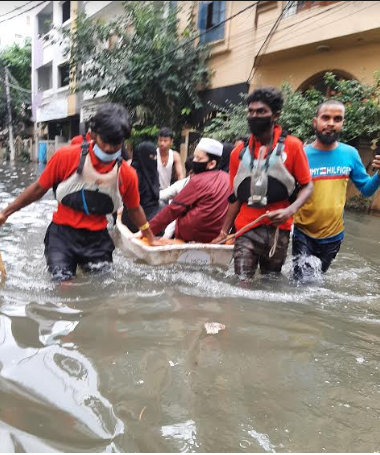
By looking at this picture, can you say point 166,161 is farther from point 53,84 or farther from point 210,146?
point 210,146

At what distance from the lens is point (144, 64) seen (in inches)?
369

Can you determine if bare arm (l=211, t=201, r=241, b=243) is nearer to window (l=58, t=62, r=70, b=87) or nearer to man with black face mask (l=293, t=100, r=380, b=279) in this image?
man with black face mask (l=293, t=100, r=380, b=279)

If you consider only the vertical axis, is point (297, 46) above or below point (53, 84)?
above

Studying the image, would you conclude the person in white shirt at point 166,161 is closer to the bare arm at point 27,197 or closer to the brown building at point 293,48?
the brown building at point 293,48

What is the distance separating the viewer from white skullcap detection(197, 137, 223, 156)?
12.8 ft

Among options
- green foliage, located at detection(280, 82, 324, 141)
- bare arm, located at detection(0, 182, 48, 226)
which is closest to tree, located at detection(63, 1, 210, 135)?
bare arm, located at detection(0, 182, 48, 226)

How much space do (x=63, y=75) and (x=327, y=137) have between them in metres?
4.32

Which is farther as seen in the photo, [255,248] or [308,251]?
[308,251]

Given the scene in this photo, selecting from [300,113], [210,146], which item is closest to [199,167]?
[210,146]

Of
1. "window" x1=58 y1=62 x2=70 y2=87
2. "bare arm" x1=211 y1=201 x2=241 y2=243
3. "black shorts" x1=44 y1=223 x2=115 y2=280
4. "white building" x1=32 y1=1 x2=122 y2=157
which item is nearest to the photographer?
"black shorts" x1=44 y1=223 x2=115 y2=280

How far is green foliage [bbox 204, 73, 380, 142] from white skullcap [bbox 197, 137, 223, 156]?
2.94 m

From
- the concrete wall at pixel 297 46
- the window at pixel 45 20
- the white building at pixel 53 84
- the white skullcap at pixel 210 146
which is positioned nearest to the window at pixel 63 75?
the white building at pixel 53 84

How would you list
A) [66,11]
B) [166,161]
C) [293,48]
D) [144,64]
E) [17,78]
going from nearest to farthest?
1. [66,11]
2. [17,78]
3. [166,161]
4. [144,64]
5. [293,48]

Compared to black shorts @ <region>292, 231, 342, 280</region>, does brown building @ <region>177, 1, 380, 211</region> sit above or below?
above
